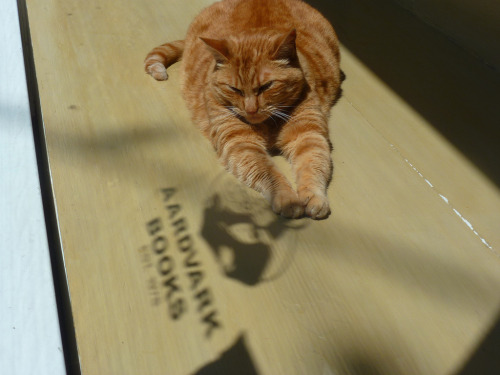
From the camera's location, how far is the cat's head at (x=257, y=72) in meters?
1.97

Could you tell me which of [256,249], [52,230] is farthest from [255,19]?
[52,230]

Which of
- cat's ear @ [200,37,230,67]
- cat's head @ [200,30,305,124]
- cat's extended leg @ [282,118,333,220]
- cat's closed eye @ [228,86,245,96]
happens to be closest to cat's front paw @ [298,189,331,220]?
cat's extended leg @ [282,118,333,220]

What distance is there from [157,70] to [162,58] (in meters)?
0.12

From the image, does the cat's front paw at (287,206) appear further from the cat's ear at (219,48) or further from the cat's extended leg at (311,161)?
the cat's ear at (219,48)

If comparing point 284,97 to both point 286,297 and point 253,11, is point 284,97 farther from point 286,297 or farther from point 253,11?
point 286,297

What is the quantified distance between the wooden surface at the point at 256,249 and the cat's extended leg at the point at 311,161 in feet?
0.25

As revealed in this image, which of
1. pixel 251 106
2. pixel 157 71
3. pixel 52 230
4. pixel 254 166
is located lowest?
pixel 52 230

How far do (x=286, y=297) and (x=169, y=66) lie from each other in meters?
1.71

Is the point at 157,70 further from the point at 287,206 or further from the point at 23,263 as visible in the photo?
the point at 23,263

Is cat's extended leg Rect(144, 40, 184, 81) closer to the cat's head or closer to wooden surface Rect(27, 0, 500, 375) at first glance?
wooden surface Rect(27, 0, 500, 375)

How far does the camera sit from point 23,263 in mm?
1570

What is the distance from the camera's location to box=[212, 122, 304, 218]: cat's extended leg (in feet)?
5.97

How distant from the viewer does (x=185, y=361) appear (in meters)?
1.37

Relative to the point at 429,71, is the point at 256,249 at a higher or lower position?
lower
